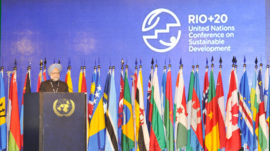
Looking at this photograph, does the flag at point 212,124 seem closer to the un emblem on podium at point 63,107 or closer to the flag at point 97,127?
the flag at point 97,127

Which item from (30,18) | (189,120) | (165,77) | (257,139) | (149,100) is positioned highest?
(30,18)

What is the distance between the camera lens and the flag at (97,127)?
486 cm

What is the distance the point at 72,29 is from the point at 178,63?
6.97 feet

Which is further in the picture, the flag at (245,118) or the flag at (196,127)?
the flag at (196,127)

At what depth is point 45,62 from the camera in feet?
17.0

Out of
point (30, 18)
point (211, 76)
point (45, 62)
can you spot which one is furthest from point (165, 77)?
point (30, 18)

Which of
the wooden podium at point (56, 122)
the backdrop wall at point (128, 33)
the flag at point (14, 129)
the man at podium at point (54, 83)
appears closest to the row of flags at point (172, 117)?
the flag at point (14, 129)

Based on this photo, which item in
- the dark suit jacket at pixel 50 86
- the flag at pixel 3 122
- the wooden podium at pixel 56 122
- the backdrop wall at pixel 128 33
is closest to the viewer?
the wooden podium at pixel 56 122

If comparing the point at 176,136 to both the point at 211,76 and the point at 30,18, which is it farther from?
the point at 30,18

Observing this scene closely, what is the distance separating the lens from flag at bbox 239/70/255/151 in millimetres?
4739

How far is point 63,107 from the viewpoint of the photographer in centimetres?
270

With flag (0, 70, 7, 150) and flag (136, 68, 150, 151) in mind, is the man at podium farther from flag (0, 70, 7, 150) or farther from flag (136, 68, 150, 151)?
flag (0, 70, 7, 150)

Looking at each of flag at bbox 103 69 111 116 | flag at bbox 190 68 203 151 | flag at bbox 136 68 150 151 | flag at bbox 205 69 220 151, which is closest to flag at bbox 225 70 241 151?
flag at bbox 205 69 220 151

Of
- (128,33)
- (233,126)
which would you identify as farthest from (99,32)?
(233,126)
